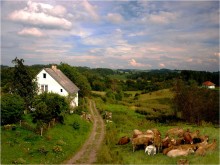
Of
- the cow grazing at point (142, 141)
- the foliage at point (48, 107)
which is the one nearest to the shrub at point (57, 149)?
the cow grazing at point (142, 141)

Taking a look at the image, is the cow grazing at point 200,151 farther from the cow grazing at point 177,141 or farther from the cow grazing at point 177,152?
the cow grazing at point 177,141

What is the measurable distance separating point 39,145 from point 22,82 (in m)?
13.0

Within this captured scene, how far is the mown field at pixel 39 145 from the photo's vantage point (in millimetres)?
19589

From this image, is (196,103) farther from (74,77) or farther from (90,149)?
(90,149)

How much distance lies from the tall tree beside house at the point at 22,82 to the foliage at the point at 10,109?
4.77 metres

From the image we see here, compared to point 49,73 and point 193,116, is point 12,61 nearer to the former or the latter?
point 49,73

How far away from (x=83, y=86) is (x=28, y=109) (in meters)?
26.0

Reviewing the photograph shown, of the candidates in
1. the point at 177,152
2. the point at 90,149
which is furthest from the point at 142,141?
the point at 90,149

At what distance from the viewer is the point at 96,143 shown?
26.1 m

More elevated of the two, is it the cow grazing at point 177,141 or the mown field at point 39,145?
the cow grazing at point 177,141

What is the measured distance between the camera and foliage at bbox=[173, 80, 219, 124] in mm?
43591

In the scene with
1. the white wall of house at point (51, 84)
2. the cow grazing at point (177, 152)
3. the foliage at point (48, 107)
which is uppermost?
the white wall of house at point (51, 84)

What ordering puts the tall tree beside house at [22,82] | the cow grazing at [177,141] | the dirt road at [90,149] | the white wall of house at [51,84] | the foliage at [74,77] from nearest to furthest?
the dirt road at [90,149] → the cow grazing at [177,141] → the tall tree beside house at [22,82] → the white wall of house at [51,84] → the foliage at [74,77]

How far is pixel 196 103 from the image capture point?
4469 centimetres
